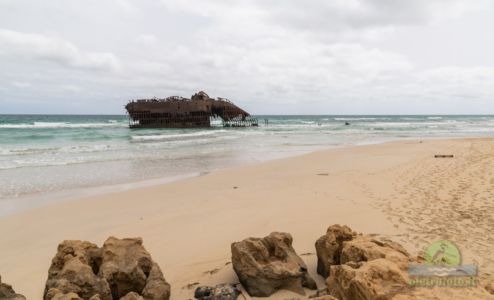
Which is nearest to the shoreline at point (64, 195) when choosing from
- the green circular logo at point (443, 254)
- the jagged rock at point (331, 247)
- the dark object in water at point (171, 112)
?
the jagged rock at point (331, 247)

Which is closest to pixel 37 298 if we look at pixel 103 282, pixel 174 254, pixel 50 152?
pixel 103 282

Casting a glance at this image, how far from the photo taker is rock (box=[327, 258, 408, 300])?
3.02 m

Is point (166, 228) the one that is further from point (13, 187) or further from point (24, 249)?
point (13, 187)

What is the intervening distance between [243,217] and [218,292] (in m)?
3.17

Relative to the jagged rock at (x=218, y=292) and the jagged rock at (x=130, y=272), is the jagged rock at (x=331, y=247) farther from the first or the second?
the jagged rock at (x=130, y=272)

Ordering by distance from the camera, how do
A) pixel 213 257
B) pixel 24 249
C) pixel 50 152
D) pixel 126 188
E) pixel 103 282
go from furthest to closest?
1. pixel 50 152
2. pixel 126 188
3. pixel 24 249
4. pixel 213 257
5. pixel 103 282

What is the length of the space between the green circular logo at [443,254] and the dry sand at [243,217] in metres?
0.17

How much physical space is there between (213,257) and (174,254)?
634 millimetres

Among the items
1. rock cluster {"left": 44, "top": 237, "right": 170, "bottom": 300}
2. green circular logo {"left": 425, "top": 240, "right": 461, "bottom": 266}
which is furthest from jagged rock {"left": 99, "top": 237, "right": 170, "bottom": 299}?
green circular logo {"left": 425, "top": 240, "right": 461, "bottom": 266}

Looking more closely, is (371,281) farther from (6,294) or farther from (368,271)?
(6,294)

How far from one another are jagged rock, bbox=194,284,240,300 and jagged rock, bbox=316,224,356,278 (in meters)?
1.14

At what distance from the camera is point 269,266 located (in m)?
4.32

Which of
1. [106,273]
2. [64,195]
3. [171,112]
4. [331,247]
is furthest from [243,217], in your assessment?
[171,112]

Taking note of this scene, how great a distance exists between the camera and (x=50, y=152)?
2153cm
